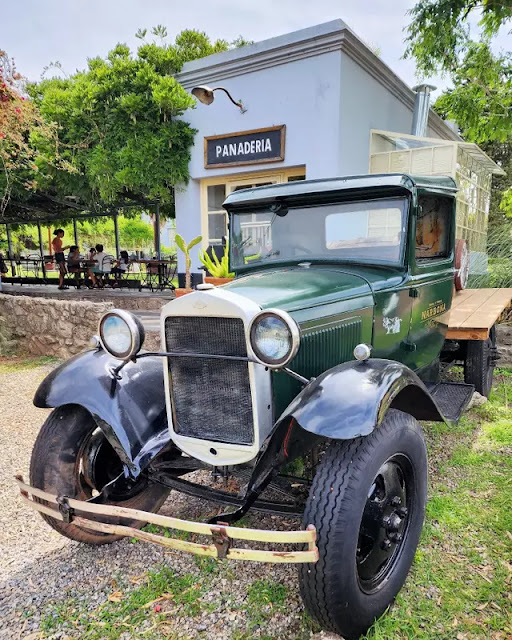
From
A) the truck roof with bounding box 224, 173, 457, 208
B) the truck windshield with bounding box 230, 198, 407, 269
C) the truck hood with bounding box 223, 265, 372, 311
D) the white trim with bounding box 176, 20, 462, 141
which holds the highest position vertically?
the white trim with bounding box 176, 20, 462, 141

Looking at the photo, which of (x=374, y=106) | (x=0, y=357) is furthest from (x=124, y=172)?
(x=374, y=106)

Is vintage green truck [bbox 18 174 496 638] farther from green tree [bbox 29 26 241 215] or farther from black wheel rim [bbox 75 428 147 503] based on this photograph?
green tree [bbox 29 26 241 215]

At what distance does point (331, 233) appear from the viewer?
9.97 ft

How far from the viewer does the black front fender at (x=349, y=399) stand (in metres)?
1.79

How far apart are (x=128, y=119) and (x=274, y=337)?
7.84 metres

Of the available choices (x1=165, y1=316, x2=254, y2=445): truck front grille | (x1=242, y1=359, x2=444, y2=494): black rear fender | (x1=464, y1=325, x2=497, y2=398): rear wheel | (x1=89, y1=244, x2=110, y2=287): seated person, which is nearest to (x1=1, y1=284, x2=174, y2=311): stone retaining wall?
(x1=89, y1=244, x2=110, y2=287): seated person

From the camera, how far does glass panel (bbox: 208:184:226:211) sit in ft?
28.8

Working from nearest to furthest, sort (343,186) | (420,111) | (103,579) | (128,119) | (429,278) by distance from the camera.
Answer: (103,579) → (343,186) → (429,278) → (128,119) → (420,111)

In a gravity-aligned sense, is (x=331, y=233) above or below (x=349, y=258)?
above

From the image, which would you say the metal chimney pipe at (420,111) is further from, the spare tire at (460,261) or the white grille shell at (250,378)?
the white grille shell at (250,378)

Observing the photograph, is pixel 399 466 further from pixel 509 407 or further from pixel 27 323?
pixel 27 323

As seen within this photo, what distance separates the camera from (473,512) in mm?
2764

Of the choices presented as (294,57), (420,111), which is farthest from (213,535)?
(420,111)

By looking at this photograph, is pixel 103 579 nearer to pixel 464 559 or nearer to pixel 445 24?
pixel 464 559
